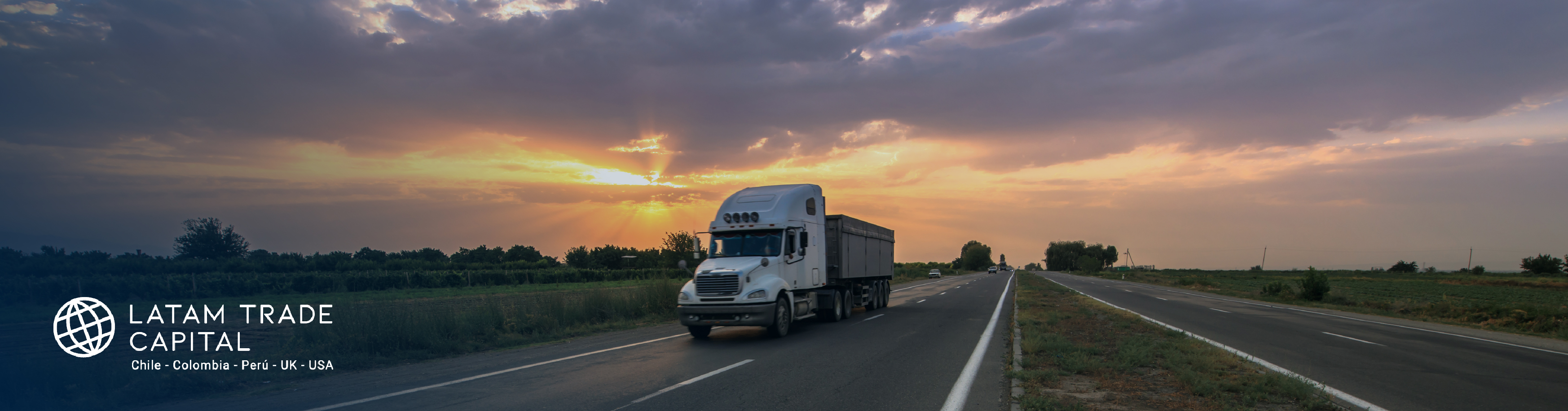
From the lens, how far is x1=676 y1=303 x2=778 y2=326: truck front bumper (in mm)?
13383

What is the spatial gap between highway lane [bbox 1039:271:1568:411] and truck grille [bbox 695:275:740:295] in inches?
370

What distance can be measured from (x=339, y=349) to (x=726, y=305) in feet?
23.2

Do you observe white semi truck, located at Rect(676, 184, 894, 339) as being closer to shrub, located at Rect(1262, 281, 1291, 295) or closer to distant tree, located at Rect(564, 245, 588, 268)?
shrub, located at Rect(1262, 281, 1291, 295)

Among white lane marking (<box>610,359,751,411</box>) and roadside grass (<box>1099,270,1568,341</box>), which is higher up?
white lane marking (<box>610,359,751,411</box>)

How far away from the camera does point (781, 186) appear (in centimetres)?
1670

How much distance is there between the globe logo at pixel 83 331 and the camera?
10.9m

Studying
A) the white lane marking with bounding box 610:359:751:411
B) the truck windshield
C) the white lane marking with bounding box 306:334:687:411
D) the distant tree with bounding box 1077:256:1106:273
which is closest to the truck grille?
the truck windshield

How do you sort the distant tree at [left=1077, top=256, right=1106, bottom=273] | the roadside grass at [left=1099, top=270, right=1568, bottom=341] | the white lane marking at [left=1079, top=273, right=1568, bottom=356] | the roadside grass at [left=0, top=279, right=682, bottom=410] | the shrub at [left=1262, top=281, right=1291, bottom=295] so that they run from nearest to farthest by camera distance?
the roadside grass at [left=0, top=279, right=682, bottom=410] → the white lane marking at [left=1079, top=273, right=1568, bottom=356] → the roadside grass at [left=1099, top=270, right=1568, bottom=341] → the shrub at [left=1262, top=281, right=1291, bottom=295] → the distant tree at [left=1077, top=256, right=1106, bottom=273]

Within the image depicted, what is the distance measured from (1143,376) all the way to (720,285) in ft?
26.3

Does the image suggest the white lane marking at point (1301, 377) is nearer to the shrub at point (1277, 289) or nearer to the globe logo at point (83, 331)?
the globe logo at point (83, 331)

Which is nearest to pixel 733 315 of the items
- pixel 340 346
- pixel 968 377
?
pixel 968 377

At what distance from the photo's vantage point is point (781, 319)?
564 inches

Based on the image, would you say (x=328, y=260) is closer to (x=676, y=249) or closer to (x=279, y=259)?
(x=279, y=259)

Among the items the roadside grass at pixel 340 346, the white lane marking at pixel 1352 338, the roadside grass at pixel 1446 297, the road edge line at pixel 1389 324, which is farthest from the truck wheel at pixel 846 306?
the roadside grass at pixel 1446 297
